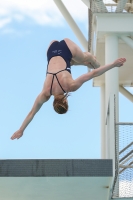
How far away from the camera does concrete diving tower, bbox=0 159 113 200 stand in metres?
9.85

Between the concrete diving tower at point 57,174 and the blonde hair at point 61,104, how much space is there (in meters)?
0.99

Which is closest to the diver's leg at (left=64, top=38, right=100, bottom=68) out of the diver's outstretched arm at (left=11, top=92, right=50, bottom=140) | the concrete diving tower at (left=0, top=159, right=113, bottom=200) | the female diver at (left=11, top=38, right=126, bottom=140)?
the female diver at (left=11, top=38, right=126, bottom=140)

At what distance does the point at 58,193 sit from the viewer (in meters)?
11.7

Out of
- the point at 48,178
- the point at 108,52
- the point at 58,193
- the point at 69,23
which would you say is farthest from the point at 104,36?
the point at 48,178

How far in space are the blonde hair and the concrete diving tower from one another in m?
0.99

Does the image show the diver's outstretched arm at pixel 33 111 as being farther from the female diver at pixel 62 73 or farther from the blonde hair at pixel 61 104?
the blonde hair at pixel 61 104

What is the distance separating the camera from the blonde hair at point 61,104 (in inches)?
415

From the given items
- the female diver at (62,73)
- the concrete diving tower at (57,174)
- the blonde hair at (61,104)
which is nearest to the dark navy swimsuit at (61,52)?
the female diver at (62,73)

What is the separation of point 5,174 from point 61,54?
2.56 meters

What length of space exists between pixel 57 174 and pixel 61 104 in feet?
4.14

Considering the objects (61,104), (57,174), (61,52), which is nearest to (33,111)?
(61,104)

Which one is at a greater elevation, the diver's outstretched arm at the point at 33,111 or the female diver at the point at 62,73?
the female diver at the point at 62,73

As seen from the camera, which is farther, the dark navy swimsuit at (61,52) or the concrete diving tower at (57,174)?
the dark navy swimsuit at (61,52)

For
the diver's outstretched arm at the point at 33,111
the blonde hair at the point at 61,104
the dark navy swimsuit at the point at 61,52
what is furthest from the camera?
the dark navy swimsuit at the point at 61,52
